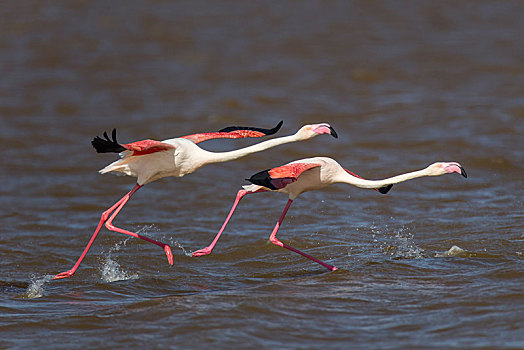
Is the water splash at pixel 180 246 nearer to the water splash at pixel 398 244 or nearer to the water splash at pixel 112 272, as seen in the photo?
the water splash at pixel 112 272

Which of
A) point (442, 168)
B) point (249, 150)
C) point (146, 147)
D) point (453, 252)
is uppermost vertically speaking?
point (146, 147)

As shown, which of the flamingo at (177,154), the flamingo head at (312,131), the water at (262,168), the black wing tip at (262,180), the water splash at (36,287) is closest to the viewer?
the water at (262,168)

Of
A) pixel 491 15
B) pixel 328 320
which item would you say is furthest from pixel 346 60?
pixel 328 320

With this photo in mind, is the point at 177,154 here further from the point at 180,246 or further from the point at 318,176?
the point at 180,246

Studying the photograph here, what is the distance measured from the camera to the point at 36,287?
9992 mm

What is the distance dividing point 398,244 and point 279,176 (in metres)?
3.11

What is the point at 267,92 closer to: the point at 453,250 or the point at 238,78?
the point at 238,78

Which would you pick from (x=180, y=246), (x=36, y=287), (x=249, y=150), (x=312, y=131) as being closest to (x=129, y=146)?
(x=249, y=150)

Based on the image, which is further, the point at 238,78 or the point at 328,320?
the point at 238,78

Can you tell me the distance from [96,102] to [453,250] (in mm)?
11803

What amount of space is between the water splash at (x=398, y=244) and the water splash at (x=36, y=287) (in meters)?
4.17

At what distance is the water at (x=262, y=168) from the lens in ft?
28.1

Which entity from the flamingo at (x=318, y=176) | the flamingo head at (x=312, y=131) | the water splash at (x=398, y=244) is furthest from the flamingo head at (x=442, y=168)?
the water splash at (x=398, y=244)

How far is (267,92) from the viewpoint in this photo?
21.1 m
